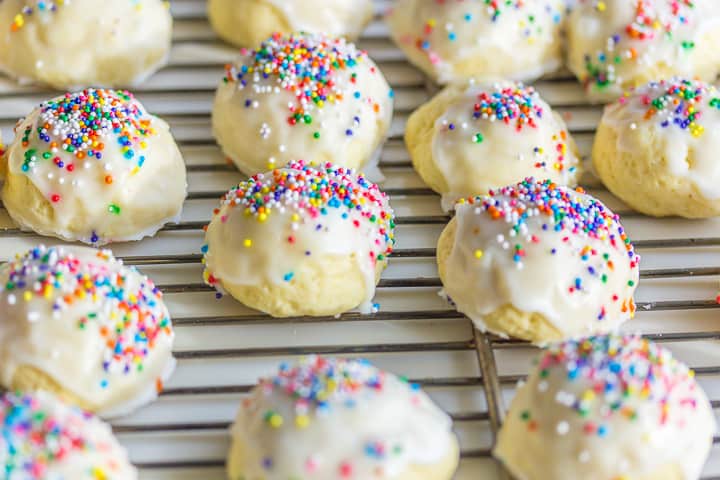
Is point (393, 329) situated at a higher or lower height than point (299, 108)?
lower

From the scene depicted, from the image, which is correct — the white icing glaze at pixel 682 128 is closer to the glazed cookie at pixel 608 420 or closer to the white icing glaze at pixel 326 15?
the glazed cookie at pixel 608 420

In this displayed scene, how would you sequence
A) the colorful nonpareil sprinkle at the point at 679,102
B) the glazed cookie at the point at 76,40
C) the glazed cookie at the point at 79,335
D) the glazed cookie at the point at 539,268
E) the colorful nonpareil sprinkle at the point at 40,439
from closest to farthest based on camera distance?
the colorful nonpareil sprinkle at the point at 40,439 → the glazed cookie at the point at 79,335 → the glazed cookie at the point at 539,268 → the colorful nonpareil sprinkle at the point at 679,102 → the glazed cookie at the point at 76,40

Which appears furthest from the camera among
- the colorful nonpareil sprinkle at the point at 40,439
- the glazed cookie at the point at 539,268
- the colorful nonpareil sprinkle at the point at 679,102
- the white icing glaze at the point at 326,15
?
the white icing glaze at the point at 326,15

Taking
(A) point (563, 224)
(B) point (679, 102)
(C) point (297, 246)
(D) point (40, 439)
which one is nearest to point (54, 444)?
(D) point (40, 439)

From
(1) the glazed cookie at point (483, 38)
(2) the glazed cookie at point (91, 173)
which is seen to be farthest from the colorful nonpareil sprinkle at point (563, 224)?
(2) the glazed cookie at point (91, 173)

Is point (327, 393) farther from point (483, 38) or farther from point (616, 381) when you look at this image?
point (483, 38)
